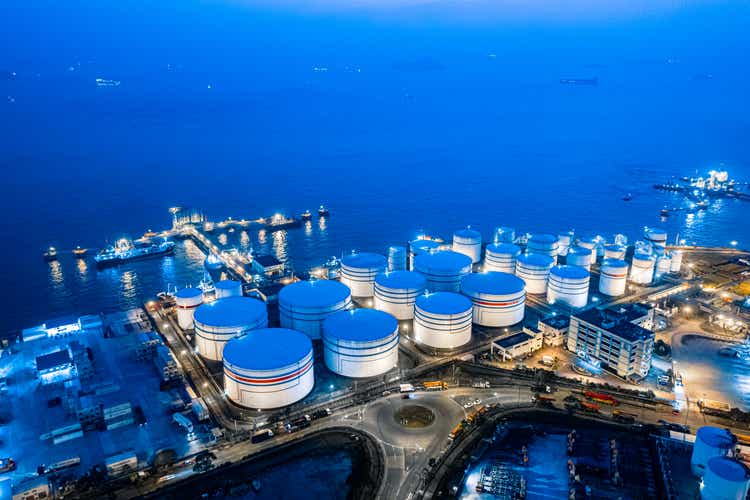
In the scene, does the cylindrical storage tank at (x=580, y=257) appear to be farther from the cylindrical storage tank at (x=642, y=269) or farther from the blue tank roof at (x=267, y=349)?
the blue tank roof at (x=267, y=349)

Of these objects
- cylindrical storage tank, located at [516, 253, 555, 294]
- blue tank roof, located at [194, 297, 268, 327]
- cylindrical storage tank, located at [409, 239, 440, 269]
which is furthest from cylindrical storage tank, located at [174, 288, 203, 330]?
cylindrical storage tank, located at [516, 253, 555, 294]

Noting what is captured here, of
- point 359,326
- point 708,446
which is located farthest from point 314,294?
point 708,446

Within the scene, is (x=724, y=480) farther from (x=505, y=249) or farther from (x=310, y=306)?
(x=505, y=249)

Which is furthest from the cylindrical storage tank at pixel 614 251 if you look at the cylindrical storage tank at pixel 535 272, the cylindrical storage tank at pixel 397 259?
the cylindrical storage tank at pixel 397 259

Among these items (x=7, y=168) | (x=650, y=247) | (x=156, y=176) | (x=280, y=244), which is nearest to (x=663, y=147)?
(x=650, y=247)

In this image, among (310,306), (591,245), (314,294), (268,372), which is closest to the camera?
(268,372)

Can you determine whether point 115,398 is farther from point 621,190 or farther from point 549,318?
point 621,190
